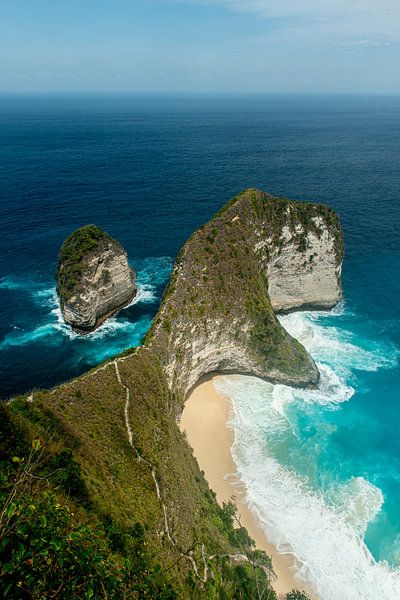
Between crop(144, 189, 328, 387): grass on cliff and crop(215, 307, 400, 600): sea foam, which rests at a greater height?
crop(144, 189, 328, 387): grass on cliff

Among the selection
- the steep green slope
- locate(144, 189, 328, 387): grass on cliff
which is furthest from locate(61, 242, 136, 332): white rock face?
the steep green slope

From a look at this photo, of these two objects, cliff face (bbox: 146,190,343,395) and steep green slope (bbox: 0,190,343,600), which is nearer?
steep green slope (bbox: 0,190,343,600)

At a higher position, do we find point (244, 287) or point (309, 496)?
point (244, 287)

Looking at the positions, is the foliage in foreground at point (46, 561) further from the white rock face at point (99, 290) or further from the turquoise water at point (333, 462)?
the white rock face at point (99, 290)

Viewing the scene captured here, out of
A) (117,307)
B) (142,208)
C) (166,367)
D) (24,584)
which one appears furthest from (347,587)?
(142,208)

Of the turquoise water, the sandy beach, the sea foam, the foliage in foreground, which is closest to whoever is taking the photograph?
the foliage in foreground

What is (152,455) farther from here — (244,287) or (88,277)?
(88,277)

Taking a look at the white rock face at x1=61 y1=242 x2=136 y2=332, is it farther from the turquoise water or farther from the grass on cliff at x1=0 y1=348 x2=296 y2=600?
the grass on cliff at x1=0 y1=348 x2=296 y2=600

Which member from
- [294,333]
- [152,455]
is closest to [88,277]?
[294,333]
